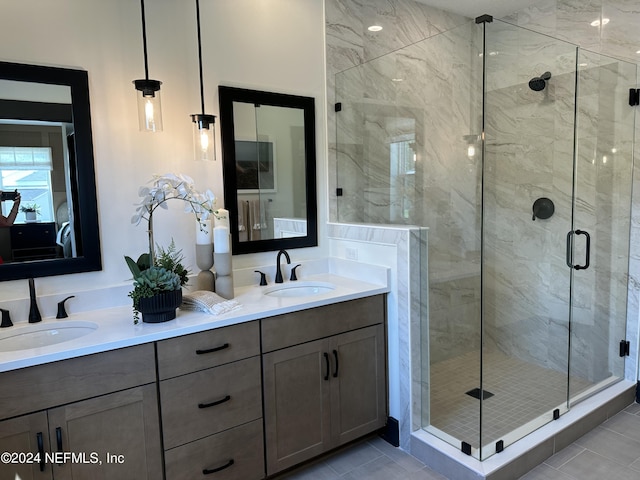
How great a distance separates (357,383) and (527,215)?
6.34 ft

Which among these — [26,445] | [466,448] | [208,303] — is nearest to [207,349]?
[208,303]

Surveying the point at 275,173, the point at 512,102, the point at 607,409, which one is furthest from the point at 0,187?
the point at 607,409

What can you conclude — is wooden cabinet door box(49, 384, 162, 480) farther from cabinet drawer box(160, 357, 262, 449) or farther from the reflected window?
the reflected window

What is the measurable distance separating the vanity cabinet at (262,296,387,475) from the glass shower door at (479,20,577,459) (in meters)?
0.80

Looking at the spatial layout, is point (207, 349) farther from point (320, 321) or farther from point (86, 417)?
point (320, 321)

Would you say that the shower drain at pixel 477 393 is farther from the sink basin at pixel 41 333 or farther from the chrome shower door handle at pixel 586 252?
the sink basin at pixel 41 333

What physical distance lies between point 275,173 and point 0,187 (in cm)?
136

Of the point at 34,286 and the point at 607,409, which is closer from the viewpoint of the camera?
the point at 34,286

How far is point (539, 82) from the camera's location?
3168mm

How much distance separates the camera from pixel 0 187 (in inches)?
74.0

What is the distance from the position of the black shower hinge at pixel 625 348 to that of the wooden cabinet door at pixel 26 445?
329 cm

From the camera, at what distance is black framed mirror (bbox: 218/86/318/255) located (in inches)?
97.9

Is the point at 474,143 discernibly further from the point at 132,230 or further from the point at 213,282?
the point at 132,230

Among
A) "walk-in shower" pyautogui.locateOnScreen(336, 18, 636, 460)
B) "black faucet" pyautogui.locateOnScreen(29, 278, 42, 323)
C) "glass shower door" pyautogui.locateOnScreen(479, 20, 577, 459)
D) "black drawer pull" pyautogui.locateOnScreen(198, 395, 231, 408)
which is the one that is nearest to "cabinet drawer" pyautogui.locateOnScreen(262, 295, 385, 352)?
"black drawer pull" pyautogui.locateOnScreen(198, 395, 231, 408)
